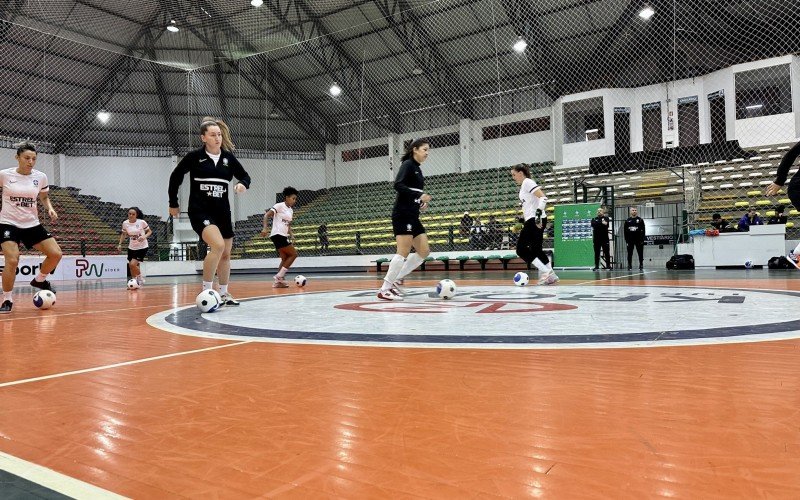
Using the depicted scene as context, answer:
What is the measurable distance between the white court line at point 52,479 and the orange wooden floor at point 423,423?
0.8 inches

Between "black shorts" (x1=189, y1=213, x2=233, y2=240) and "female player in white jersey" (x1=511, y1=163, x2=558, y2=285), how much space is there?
13.8 feet

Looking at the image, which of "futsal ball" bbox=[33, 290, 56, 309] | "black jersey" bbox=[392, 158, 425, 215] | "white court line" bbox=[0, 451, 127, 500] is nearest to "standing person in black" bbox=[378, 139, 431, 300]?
"black jersey" bbox=[392, 158, 425, 215]

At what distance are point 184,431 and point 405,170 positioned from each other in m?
4.54

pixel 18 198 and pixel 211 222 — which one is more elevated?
pixel 18 198

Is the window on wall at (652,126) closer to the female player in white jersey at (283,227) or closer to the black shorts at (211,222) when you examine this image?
the female player in white jersey at (283,227)

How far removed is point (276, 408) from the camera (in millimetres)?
1488

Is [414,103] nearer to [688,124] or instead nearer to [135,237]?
[688,124]

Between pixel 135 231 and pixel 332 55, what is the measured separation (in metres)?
14.7

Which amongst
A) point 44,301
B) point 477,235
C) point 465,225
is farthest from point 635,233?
point 44,301

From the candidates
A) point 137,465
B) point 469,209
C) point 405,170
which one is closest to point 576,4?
point 469,209

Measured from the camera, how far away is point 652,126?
22.0 metres

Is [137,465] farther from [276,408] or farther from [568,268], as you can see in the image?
[568,268]

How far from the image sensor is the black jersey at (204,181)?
479 cm

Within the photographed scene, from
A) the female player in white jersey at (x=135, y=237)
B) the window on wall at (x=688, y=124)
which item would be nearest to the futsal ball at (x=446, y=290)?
the female player in white jersey at (x=135, y=237)
